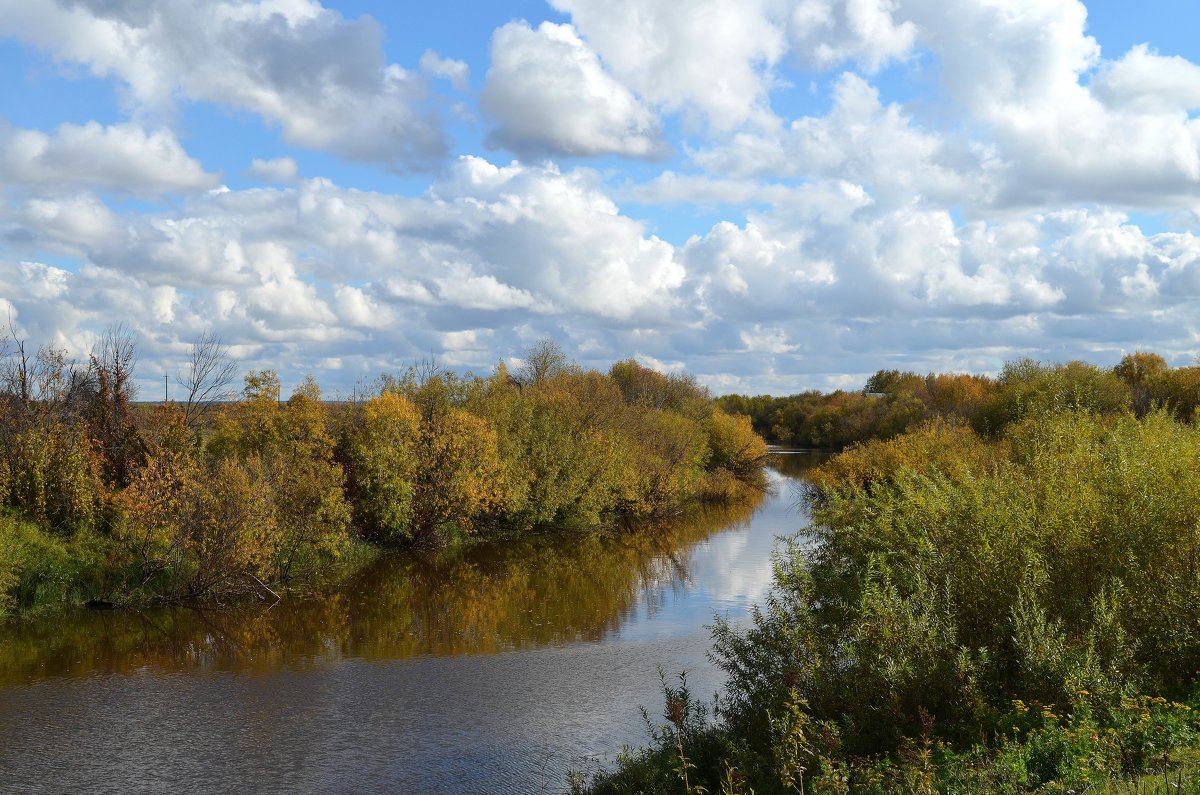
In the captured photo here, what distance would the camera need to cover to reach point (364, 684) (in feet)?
66.0

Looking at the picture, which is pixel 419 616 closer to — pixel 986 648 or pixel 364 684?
pixel 364 684

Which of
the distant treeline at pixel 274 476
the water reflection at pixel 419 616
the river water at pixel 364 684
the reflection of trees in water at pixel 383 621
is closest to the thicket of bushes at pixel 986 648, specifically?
the river water at pixel 364 684

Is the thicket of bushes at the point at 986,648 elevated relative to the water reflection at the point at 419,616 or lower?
elevated

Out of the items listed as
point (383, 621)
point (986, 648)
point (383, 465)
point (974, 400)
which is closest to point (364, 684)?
point (383, 621)

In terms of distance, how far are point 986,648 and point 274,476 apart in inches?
1033

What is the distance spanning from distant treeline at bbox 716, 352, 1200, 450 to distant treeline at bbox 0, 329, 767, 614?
848 inches

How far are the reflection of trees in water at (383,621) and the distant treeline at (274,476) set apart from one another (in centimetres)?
179

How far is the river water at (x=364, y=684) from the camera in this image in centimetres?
1536

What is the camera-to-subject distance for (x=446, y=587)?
3297cm

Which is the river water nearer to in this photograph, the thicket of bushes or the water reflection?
the water reflection

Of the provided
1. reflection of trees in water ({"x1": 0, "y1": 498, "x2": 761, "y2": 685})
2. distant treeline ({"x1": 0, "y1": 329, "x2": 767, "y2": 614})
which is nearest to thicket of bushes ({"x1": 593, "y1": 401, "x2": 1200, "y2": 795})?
reflection of trees in water ({"x1": 0, "y1": 498, "x2": 761, "y2": 685})

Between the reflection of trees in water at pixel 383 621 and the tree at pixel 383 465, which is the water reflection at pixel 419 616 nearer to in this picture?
the reflection of trees in water at pixel 383 621

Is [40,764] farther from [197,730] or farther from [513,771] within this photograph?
[513,771]

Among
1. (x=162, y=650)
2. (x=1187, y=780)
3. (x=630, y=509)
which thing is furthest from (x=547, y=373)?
(x=1187, y=780)
